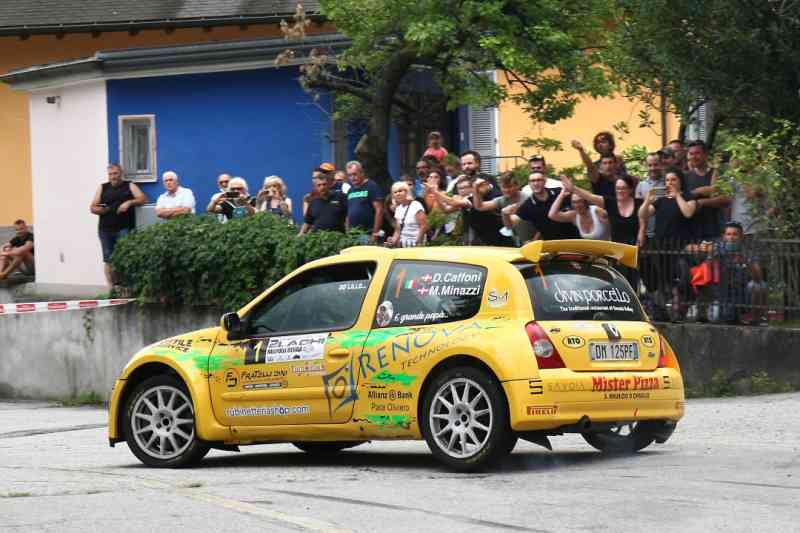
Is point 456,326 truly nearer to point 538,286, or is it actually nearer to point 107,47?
point 538,286

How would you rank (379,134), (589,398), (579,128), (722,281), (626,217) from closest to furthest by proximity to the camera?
(589,398)
(722,281)
(626,217)
(379,134)
(579,128)

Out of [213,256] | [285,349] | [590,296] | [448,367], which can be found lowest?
[448,367]

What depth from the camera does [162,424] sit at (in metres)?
12.6

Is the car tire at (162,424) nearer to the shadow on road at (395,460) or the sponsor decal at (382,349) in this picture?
the shadow on road at (395,460)

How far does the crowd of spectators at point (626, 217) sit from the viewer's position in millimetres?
16406

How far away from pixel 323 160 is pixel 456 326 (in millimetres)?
14404

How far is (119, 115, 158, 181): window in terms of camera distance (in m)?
25.2

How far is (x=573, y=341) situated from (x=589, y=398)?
39 cm

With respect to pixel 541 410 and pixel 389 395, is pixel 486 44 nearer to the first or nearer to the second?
pixel 389 395

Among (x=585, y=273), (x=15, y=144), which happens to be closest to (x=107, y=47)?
(x=15, y=144)

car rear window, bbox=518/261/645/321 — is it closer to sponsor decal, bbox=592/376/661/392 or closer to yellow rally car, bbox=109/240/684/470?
yellow rally car, bbox=109/240/684/470

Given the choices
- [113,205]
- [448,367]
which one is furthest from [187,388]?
[113,205]

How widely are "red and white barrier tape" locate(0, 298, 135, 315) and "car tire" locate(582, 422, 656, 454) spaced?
446 inches

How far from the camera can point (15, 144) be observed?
33.3 m
